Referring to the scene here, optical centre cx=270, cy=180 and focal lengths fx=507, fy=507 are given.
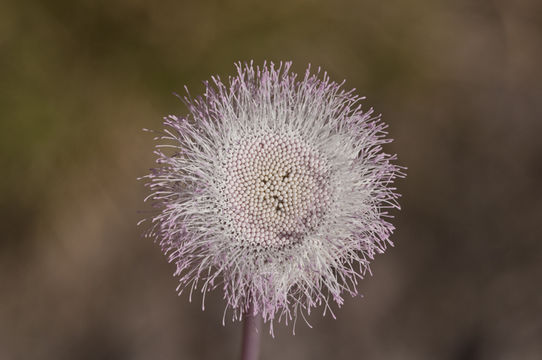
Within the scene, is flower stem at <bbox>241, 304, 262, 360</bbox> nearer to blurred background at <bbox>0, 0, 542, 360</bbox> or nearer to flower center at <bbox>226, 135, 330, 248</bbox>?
flower center at <bbox>226, 135, 330, 248</bbox>

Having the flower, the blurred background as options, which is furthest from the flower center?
the blurred background

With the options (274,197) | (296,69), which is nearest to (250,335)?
(274,197)
